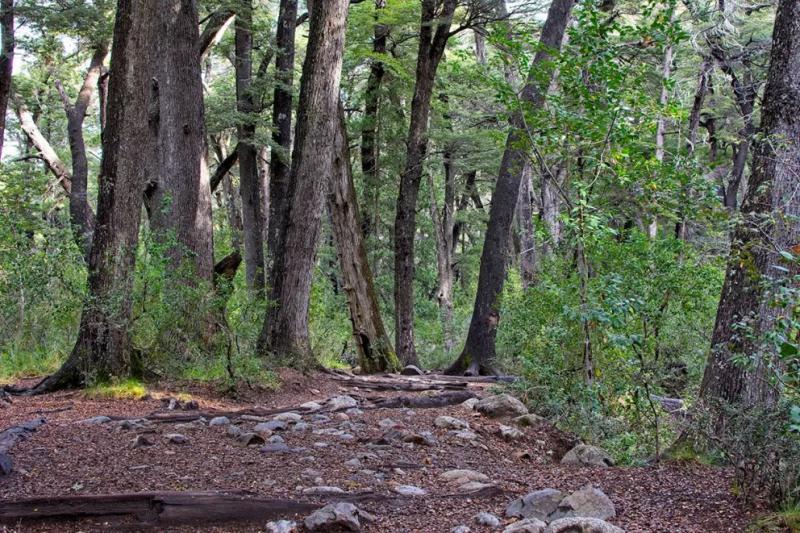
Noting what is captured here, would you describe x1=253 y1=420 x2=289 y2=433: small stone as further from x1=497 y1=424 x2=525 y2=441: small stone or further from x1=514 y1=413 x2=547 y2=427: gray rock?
x1=514 y1=413 x2=547 y2=427: gray rock

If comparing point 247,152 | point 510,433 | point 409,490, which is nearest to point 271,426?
point 409,490

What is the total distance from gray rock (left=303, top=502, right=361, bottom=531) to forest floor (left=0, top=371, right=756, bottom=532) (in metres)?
0.18

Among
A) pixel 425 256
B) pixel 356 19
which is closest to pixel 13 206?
pixel 356 19

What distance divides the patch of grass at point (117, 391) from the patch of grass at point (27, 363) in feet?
7.72

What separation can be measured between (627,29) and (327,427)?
454 centimetres

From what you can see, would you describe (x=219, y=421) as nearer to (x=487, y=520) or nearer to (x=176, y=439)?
(x=176, y=439)

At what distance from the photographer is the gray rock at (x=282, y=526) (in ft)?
12.3

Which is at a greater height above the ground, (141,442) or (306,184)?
(306,184)

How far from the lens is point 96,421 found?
581 cm

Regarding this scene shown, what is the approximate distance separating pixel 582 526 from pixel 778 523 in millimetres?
1025

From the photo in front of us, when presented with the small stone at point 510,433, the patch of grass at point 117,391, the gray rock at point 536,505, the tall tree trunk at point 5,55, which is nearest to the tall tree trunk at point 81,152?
the tall tree trunk at point 5,55

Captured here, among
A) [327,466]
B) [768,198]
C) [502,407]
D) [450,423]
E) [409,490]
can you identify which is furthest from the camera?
[502,407]

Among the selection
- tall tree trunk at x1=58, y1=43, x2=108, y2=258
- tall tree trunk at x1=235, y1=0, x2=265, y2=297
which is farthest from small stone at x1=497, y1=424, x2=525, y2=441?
tall tree trunk at x1=58, y1=43, x2=108, y2=258

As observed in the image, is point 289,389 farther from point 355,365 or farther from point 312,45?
point 355,365
